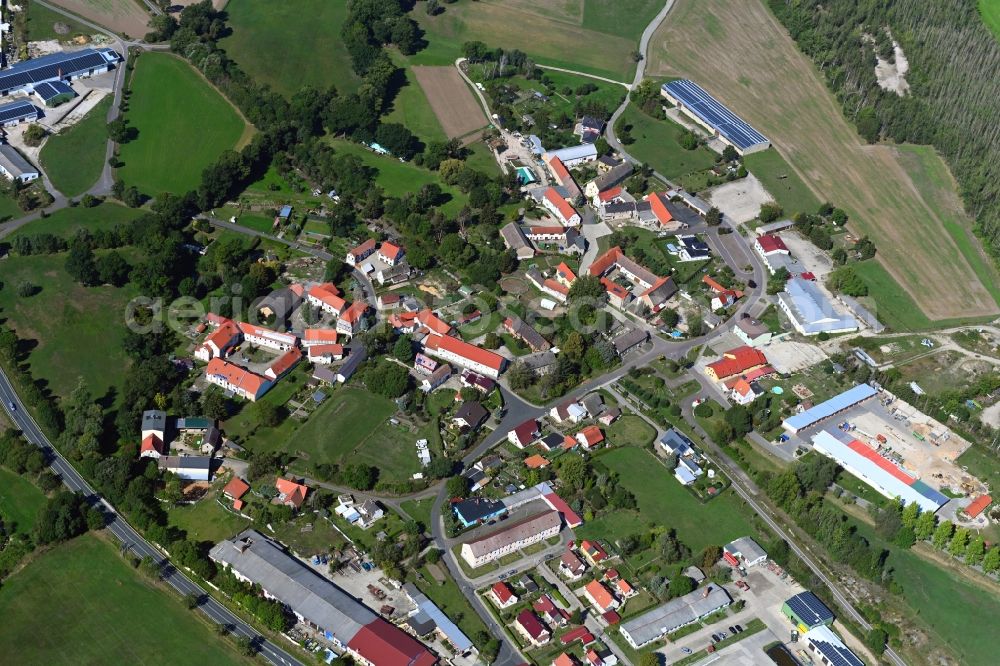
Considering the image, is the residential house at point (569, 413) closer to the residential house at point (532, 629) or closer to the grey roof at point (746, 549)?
the grey roof at point (746, 549)

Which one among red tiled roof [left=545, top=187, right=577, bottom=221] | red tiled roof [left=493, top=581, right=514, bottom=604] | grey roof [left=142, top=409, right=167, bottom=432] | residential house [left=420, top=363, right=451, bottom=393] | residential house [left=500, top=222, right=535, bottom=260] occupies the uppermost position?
red tiled roof [left=545, top=187, right=577, bottom=221]

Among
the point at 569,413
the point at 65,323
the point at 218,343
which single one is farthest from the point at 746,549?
the point at 65,323

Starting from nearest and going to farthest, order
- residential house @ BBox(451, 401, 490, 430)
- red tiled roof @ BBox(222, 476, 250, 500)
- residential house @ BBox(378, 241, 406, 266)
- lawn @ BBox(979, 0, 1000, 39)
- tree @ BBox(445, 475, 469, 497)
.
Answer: red tiled roof @ BBox(222, 476, 250, 500) → tree @ BBox(445, 475, 469, 497) → residential house @ BBox(451, 401, 490, 430) → residential house @ BBox(378, 241, 406, 266) → lawn @ BBox(979, 0, 1000, 39)

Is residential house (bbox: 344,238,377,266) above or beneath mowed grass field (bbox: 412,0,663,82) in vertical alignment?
beneath

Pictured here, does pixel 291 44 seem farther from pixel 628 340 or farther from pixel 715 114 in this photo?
pixel 628 340

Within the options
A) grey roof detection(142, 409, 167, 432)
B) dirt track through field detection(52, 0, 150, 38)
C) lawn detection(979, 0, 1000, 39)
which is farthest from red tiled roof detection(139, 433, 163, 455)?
lawn detection(979, 0, 1000, 39)

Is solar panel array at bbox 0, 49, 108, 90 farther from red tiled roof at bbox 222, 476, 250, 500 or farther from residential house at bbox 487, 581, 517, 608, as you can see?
residential house at bbox 487, 581, 517, 608

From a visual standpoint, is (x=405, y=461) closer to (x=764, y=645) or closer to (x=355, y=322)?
(x=355, y=322)
